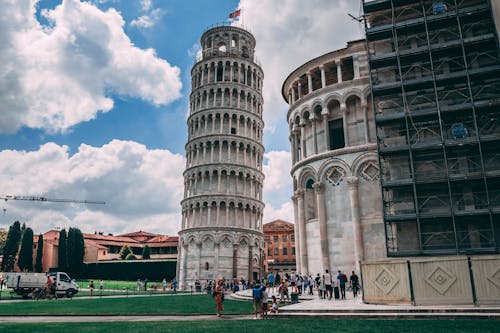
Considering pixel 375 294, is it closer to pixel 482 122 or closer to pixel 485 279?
pixel 485 279

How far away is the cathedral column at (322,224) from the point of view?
27.7 m

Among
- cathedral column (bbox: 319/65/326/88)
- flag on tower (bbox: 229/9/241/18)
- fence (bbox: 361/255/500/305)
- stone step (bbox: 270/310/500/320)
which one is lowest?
stone step (bbox: 270/310/500/320)

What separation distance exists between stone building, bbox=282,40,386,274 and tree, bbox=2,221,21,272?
190 ft

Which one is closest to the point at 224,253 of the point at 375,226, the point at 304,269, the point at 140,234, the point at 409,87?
the point at 304,269

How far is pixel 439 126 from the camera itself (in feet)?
83.1

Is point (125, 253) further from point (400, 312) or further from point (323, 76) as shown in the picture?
point (400, 312)

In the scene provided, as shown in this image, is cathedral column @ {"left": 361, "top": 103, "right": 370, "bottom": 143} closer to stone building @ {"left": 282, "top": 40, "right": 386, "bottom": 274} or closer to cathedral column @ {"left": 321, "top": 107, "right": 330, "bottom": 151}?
stone building @ {"left": 282, "top": 40, "right": 386, "bottom": 274}

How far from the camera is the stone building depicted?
2725 centimetres

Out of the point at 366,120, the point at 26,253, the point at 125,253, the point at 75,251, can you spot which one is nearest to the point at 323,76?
the point at 366,120

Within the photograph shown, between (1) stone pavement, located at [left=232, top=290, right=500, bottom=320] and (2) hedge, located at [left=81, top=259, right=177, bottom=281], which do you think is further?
(2) hedge, located at [left=81, top=259, right=177, bottom=281]

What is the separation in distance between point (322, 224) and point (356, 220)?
102 inches

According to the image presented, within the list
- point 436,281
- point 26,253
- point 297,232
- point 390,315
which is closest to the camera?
point 390,315

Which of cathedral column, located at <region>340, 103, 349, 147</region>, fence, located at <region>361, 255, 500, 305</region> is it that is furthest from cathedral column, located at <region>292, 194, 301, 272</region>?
fence, located at <region>361, 255, 500, 305</region>

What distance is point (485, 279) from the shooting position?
50.9 ft
